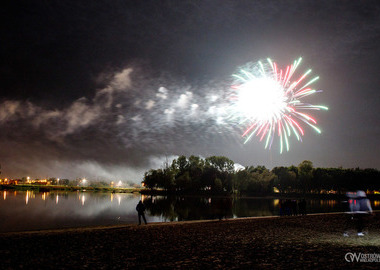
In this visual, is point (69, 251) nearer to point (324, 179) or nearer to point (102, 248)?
point (102, 248)

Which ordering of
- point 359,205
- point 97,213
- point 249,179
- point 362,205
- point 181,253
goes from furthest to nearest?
point 249,179, point 97,213, point 359,205, point 362,205, point 181,253

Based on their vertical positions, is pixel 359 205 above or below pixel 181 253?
above

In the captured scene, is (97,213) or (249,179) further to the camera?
(249,179)

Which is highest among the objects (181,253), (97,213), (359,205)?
(359,205)

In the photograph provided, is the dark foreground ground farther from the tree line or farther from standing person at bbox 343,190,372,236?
the tree line

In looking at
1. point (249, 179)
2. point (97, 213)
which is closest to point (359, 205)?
point (97, 213)

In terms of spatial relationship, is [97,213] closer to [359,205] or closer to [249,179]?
[359,205]

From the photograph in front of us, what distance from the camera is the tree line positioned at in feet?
541

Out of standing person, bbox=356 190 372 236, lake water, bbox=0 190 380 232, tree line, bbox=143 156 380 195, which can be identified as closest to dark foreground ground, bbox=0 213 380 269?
standing person, bbox=356 190 372 236

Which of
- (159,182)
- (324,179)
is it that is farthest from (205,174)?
(324,179)

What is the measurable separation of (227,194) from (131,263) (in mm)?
157452

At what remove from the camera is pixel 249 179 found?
169000 mm

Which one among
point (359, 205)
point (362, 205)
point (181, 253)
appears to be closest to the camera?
point (181, 253)

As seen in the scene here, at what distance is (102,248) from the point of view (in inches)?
634
